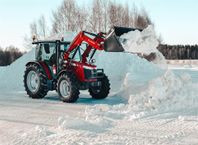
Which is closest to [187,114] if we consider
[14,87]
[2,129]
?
[2,129]

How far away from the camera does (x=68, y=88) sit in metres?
12.0

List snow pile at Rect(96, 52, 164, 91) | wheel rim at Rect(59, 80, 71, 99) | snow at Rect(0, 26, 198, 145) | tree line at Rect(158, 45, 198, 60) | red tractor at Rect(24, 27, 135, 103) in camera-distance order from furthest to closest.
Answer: tree line at Rect(158, 45, 198, 60), snow pile at Rect(96, 52, 164, 91), wheel rim at Rect(59, 80, 71, 99), red tractor at Rect(24, 27, 135, 103), snow at Rect(0, 26, 198, 145)

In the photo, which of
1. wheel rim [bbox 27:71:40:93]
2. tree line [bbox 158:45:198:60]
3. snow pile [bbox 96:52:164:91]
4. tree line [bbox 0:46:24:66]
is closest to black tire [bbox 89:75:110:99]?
wheel rim [bbox 27:71:40:93]

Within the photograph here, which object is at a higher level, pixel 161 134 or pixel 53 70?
pixel 53 70

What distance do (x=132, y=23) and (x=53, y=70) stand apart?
26.9 meters

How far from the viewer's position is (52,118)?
29.9 ft

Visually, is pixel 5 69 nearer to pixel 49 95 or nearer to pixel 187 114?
pixel 49 95

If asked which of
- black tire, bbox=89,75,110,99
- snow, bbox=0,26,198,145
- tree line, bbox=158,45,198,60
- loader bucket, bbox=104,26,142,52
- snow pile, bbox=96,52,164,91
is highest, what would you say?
tree line, bbox=158,45,198,60

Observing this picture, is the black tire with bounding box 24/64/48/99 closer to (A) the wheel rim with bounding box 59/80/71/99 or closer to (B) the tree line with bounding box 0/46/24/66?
(A) the wheel rim with bounding box 59/80/71/99

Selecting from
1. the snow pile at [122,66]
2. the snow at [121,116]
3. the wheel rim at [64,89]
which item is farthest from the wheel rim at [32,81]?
the snow pile at [122,66]

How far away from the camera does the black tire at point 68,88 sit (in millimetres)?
11594

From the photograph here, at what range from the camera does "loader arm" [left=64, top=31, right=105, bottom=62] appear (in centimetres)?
1175

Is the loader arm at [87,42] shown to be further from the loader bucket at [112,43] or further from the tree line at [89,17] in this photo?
the tree line at [89,17]

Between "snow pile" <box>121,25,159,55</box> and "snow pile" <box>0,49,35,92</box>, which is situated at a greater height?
"snow pile" <box>121,25,159,55</box>
